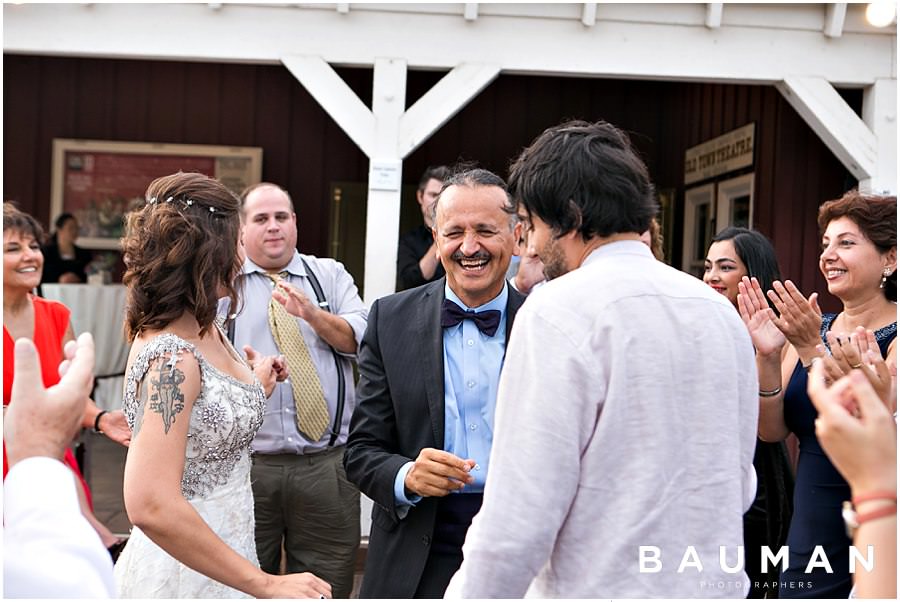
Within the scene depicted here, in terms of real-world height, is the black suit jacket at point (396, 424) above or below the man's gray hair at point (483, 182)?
below

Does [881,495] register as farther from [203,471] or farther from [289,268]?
[289,268]

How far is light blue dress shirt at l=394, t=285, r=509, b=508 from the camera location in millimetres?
2543

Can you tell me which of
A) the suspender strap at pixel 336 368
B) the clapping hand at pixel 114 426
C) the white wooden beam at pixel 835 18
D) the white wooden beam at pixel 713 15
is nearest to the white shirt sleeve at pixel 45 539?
the clapping hand at pixel 114 426

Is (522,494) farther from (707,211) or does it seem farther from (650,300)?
(707,211)

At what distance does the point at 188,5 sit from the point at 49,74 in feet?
13.7

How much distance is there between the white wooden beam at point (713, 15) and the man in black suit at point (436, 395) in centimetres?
313

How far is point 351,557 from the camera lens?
12.1 ft

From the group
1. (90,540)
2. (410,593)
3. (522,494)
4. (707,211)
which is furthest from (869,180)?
(90,540)

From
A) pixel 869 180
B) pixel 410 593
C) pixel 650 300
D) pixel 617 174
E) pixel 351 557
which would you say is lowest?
pixel 351 557

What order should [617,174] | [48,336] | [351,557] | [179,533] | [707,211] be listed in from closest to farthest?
[617,174]
[179,533]
[351,557]
[48,336]
[707,211]

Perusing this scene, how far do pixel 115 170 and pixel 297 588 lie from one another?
24.8 feet

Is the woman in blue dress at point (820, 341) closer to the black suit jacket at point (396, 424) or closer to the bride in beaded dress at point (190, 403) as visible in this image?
the black suit jacket at point (396, 424)

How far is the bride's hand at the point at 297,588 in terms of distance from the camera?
208 centimetres

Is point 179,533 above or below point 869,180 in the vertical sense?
below
